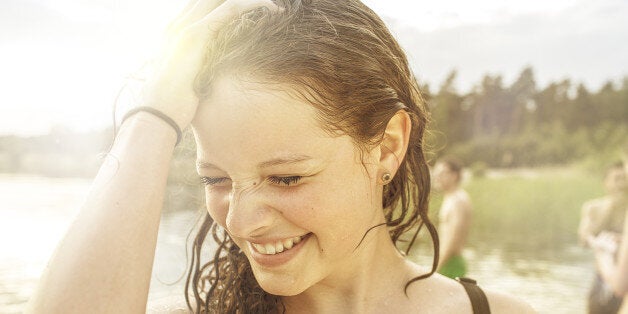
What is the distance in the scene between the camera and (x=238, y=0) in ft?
5.03

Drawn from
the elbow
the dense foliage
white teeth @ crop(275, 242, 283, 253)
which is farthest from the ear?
the dense foliage

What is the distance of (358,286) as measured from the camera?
175 centimetres

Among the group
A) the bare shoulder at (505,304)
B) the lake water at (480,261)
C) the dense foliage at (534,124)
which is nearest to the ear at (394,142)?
the bare shoulder at (505,304)

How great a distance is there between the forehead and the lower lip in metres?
0.23

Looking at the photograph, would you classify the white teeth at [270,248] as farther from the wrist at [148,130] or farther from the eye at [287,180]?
the wrist at [148,130]

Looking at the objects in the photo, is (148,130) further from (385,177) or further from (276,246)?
(385,177)

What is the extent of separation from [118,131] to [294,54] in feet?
1.51

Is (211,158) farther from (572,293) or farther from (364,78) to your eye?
(572,293)

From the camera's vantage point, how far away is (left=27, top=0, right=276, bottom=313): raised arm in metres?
1.25

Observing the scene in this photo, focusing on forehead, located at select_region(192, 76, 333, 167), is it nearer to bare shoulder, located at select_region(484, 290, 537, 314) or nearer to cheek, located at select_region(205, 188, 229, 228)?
cheek, located at select_region(205, 188, 229, 228)

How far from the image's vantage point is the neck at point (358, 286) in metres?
1.74

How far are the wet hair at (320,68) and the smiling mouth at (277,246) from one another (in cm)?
27

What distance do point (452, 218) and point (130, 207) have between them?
6.48m

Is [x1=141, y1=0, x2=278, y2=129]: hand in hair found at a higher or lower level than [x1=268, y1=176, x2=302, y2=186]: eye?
higher
